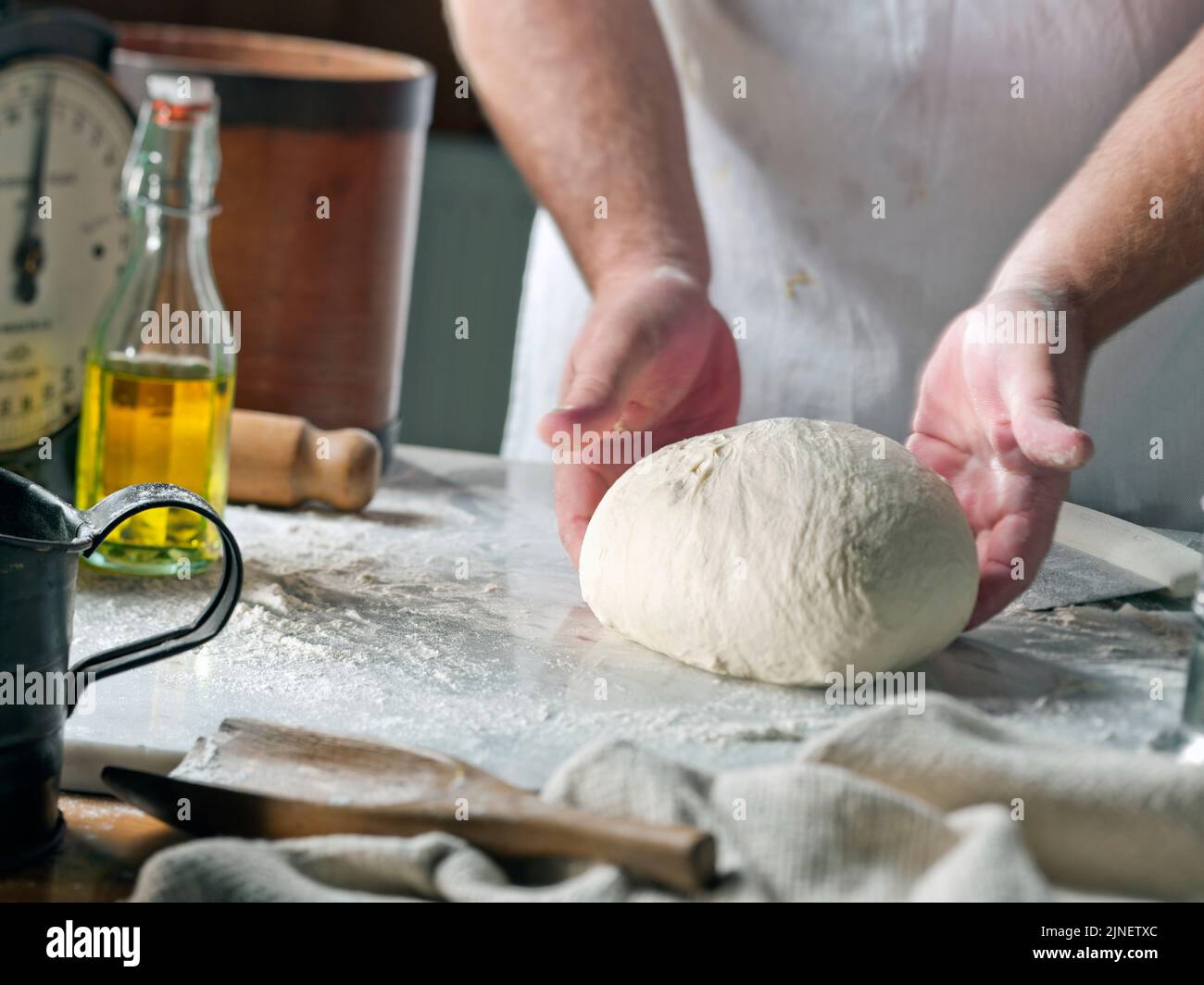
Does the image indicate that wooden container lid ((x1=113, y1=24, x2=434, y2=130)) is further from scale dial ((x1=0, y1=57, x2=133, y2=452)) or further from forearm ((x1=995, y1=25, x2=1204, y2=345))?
forearm ((x1=995, y1=25, x2=1204, y2=345))

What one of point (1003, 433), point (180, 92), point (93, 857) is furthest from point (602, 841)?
point (180, 92)

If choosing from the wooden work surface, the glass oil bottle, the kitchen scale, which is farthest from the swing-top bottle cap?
the wooden work surface

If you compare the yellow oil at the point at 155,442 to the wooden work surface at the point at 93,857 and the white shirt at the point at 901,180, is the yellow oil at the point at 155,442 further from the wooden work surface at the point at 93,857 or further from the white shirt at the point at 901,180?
the white shirt at the point at 901,180

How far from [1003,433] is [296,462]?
640mm

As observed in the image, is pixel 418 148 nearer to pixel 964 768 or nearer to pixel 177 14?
pixel 964 768

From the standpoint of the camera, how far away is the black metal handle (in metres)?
0.73

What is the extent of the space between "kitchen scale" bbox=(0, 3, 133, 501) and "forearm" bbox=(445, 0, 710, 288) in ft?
1.56

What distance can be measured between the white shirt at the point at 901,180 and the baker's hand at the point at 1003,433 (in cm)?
21

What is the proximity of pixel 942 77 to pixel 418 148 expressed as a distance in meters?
0.55

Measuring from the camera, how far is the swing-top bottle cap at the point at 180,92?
111 cm

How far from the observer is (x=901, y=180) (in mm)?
1494

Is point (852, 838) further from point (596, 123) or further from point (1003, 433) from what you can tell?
point (596, 123)

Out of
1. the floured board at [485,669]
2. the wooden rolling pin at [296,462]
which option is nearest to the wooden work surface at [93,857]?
the floured board at [485,669]

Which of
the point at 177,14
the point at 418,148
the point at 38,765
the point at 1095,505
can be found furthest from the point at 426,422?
the point at 38,765
